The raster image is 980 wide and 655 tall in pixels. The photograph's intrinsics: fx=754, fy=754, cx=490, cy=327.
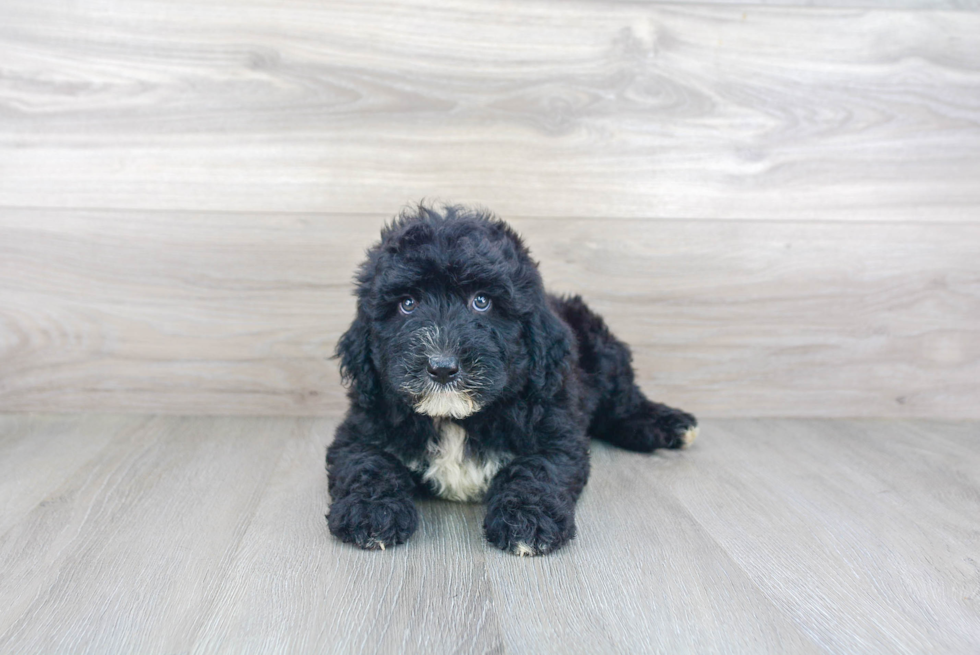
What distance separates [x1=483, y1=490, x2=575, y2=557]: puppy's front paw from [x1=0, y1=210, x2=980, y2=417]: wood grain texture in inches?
50.8

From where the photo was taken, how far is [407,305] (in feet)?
6.32

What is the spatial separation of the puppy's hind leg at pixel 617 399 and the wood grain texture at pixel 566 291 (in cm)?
34

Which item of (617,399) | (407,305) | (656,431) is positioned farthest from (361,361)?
(656,431)

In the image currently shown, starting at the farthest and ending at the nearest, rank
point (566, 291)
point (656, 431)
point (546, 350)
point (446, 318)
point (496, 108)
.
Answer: point (566, 291) < point (496, 108) < point (656, 431) < point (546, 350) < point (446, 318)

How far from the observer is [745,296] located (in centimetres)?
302

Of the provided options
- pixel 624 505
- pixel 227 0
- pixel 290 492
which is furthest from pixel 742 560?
pixel 227 0

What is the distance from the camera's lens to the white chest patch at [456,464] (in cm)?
201

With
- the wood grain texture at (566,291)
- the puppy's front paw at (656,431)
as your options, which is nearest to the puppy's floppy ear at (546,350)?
the puppy's front paw at (656,431)

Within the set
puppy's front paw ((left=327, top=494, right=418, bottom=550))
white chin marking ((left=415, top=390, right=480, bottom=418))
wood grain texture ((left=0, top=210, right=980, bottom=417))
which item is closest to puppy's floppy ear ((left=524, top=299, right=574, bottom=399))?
white chin marking ((left=415, top=390, right=480, bottom=418))

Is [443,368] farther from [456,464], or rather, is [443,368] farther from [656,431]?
[656,431]

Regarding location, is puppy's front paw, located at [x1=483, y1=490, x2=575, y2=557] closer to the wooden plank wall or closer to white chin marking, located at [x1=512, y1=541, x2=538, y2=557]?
white chin marking, located at [x1=512, y1=541, x2=538, y2=557]

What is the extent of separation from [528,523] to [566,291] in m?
1.35

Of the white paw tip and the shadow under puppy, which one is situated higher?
the shadow under puppy

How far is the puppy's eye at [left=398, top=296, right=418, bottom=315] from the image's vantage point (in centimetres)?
192
